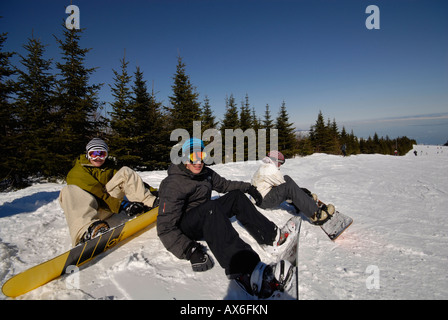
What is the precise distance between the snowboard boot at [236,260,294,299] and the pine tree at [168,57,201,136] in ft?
54.7

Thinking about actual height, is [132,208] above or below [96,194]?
below

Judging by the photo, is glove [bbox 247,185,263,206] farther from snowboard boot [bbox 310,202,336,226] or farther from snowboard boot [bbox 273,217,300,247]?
snowboard boot [bbox 310,202,336,226]

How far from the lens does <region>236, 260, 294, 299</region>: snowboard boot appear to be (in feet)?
5.91

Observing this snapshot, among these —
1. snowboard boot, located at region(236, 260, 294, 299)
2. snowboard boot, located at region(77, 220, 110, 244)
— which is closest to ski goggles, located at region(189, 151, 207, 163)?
snowboard boot, located at region(236, 260, 294, 299)

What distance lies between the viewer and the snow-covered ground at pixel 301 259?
1857 mm

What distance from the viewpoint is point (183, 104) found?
1800cm

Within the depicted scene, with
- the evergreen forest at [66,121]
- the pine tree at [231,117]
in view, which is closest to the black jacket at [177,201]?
the evergreen forest at [66,121]

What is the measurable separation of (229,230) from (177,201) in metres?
0.65

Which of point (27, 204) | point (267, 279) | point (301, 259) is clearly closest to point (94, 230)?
point (267, 279)

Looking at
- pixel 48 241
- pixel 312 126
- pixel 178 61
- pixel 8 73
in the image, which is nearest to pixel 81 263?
pixel 48 241

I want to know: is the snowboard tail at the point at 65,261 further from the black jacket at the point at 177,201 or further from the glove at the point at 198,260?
the glove at the point at 198,260

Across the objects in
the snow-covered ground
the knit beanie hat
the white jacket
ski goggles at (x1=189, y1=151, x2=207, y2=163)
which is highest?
the knit beanie hat

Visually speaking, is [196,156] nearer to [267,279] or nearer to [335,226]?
[267,279]

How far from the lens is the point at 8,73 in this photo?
40.3ft
